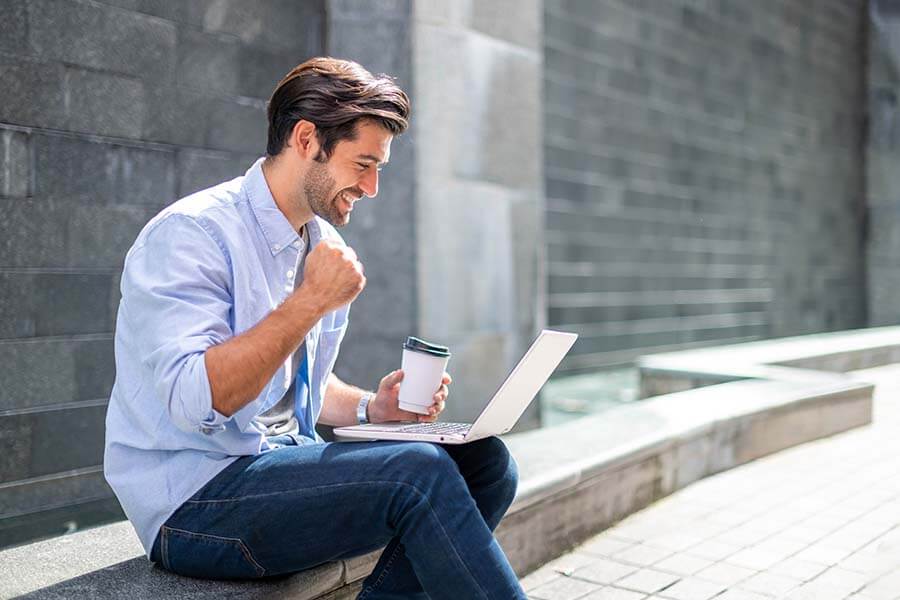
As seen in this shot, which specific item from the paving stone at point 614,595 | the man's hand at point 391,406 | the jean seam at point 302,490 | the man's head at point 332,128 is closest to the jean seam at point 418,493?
the jean seam at point 302,490

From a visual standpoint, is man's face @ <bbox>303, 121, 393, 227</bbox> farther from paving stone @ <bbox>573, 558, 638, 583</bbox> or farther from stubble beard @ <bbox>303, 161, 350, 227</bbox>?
paving stone @ <bbox>573, 558, 638, 583</bbox>

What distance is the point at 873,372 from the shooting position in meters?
7.37

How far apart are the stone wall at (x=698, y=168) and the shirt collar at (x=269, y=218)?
5361mm

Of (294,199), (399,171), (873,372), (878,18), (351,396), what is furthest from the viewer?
(878,18)

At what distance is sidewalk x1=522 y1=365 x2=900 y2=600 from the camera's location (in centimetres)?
292

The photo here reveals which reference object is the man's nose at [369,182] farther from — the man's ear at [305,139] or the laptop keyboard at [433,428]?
the laptop keyboard at [433,428]

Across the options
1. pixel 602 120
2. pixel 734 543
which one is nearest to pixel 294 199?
pixel 734 543

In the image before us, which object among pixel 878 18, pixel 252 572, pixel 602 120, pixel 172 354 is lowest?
pixel 252 572

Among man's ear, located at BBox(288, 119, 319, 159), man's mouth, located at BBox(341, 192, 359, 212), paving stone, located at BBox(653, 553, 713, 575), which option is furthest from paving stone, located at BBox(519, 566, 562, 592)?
man's ear, located at BBox(288, 119, 319, 159)

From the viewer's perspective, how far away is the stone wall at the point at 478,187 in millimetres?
4723

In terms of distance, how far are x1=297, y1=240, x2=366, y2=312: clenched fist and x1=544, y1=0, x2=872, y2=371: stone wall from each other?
5.54 metres

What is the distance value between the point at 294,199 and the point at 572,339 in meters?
0.64

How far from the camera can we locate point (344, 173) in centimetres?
214

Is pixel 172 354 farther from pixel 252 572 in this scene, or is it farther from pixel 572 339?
pixel 572 339
